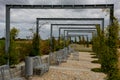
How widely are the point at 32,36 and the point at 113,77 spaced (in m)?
9.29

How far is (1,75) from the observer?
8398 mm

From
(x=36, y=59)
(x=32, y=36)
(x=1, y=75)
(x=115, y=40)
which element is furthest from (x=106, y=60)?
(x=32, y=36)

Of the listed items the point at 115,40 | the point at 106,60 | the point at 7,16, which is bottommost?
the point at 106,60

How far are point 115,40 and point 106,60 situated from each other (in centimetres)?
105

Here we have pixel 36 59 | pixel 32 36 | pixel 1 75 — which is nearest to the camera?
pixel 1 75

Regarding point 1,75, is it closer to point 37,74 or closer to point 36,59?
point 37,74

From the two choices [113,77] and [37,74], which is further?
[37,74]

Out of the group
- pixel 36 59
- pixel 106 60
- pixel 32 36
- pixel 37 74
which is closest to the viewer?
pixel 106 60

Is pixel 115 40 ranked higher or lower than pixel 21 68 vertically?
higher

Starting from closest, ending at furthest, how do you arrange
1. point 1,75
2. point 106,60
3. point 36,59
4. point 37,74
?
point 1,75 < point 106,60 < point 37,74 < point 36,59

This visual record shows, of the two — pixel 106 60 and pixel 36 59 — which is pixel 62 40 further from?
pixel 106 60

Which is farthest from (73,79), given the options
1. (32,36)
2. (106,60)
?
(32,36)

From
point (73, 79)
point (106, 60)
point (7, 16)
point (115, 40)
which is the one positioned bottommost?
point (73, 79)

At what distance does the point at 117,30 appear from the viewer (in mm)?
10570
